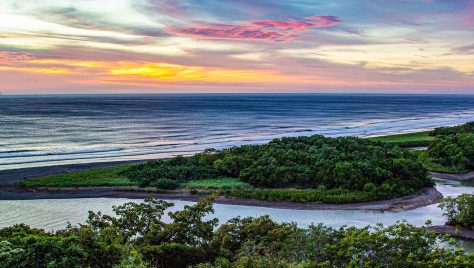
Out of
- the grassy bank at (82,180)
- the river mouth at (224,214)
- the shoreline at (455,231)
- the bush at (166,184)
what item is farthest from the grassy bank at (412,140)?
the grassy bank at (82,180)

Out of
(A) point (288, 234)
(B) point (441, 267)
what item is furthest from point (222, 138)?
(B) point (441, 267)

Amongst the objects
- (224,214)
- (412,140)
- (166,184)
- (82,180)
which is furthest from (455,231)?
(412,140)

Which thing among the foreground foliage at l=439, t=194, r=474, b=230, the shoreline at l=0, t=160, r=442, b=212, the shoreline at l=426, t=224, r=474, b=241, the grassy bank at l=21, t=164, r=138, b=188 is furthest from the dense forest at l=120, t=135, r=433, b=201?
the shoreline at l=426, t=224, r=474, b=241

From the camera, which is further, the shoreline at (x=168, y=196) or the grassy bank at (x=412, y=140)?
the grassy bank at (x=412, y=140)

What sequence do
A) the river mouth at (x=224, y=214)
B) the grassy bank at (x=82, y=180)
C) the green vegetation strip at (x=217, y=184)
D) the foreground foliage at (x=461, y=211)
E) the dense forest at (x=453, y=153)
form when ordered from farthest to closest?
1. the dense forest at (x=453, y=153)
2. the grassy bank at (x=82, y=180)
3. the green vegetation strip at (x=217, y=184)
4. the river mouth at (x=224, y=214)
5. the foreground foliage at (x=461, y=211)

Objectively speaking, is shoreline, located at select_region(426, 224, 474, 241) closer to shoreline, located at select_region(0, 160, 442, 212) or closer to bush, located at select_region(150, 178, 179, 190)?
shoreline, located at select_region(0, 160, 442, 212)

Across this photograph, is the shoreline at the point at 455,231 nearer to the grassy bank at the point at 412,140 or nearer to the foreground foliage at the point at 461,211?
the foreground foliage at the point at 461,211
